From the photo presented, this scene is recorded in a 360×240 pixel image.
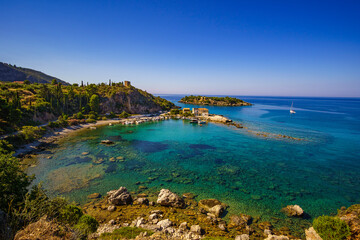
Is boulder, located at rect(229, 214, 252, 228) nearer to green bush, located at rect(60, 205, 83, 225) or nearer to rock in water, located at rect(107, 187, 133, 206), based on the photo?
rock in water, located at rect(107, 187, 133, 206)

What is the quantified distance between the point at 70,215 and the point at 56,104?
79847 millimetres

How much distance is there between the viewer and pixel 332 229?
48.3ft

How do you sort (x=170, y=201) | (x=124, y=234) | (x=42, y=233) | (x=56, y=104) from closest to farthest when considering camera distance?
1. (x=42, y=233)
2. (x=124, y=234)
3. (x=170, y=201)
4. (x=56, y=104)

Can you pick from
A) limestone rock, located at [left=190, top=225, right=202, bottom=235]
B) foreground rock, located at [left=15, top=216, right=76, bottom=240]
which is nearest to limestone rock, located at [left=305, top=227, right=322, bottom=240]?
limestone rock, located at [left=190, top=225, right=202, bottom=235]

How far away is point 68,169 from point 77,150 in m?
11.9

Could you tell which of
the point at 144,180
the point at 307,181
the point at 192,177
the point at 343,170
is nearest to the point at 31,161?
the point at 144,180

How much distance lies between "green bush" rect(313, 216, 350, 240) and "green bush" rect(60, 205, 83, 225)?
24.4 meters

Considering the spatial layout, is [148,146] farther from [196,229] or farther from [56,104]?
[56,104]

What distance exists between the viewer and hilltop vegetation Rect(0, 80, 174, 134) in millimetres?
46688

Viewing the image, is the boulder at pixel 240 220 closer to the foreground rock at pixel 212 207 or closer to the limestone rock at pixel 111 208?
the foreground rock at pixel 212 207

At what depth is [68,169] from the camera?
3145cm

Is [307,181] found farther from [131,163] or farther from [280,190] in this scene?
[131,163]

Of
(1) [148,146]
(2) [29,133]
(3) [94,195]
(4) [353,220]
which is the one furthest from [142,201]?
(2) [29,133]

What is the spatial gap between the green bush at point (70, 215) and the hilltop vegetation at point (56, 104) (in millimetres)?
43391
